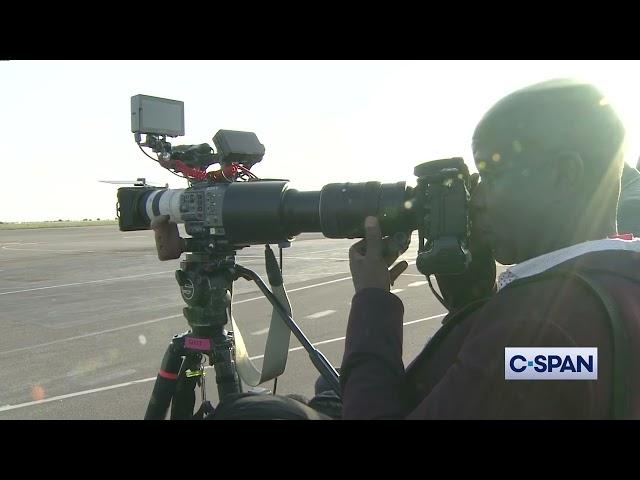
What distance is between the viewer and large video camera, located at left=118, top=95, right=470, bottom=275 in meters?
1.43

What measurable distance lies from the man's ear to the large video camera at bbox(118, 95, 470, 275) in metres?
0.30

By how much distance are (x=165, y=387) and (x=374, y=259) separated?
4.39ft

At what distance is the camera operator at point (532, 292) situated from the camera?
0.97 meters

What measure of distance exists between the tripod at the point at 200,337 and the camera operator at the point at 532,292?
1.05 m

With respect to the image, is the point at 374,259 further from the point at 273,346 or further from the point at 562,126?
the point at 273,346

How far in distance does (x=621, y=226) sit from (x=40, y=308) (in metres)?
8.39

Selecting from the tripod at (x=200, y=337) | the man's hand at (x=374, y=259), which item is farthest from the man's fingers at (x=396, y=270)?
the tripod at (x=200, y=337)

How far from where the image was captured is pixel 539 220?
3.88 ft

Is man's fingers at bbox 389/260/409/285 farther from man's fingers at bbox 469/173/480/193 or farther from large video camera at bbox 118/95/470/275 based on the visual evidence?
man's fingers at bbox 469/173/480/193

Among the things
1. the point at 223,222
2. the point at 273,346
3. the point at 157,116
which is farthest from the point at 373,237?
the point at 157,116

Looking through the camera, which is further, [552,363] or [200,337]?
[200,337]

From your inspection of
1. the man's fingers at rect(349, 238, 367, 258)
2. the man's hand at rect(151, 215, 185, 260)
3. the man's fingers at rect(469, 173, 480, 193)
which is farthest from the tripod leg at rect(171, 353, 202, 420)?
the man's fingers at rect(469, 173, 480, 193)

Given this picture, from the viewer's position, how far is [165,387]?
2.34 meters
